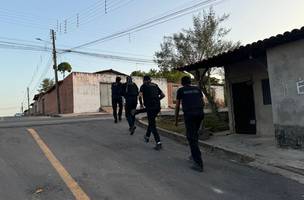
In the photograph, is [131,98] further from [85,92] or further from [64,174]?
[85,92]

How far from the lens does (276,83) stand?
1053cm

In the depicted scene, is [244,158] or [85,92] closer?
[244,158]

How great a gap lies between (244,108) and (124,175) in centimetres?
755

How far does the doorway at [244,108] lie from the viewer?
1362cm

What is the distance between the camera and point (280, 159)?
8.86 m

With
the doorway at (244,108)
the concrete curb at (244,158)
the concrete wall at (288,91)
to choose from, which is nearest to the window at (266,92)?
the doorway at (244,108)

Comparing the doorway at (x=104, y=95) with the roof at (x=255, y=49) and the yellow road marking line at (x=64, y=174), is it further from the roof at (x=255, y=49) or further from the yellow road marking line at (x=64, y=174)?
the yellow road marking line at (x=64, y=174)

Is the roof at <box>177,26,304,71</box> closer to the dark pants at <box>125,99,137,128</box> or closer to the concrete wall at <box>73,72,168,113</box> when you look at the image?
the dark pants at <box>125,99,137,128</box>

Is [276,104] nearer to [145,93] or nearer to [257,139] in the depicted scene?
[257,139]

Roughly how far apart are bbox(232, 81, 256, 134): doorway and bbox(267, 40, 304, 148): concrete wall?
2908 mm

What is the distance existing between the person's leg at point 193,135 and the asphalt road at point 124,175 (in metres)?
0.33

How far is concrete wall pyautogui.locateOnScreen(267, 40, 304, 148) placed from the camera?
9797mm

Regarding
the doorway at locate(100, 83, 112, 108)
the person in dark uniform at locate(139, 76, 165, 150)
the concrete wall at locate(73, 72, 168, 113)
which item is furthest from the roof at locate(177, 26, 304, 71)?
the doorway at locate(100, 83, 112, 108)

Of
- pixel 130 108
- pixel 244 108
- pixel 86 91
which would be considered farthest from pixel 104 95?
pixel 130 108
